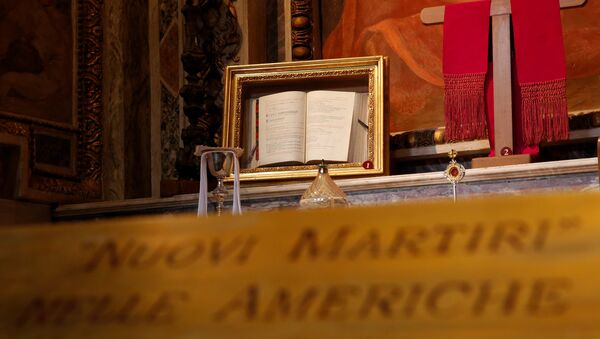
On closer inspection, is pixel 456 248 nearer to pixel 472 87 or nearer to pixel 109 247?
pixel 109 247

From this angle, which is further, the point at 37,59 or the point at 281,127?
the point at 37,59

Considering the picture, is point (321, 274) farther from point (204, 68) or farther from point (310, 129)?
point (204, 68)

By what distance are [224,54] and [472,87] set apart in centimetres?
160

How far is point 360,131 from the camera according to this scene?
15.0 feet

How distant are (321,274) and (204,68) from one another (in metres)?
4.37

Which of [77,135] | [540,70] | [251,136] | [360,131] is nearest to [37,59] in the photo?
[77,135]

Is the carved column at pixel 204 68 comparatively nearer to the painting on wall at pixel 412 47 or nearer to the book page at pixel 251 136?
the book page at pixel 251 136

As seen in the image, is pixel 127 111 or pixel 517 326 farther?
pixel 127 111

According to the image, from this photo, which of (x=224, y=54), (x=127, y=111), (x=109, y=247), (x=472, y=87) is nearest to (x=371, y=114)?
(x=472, y=87)

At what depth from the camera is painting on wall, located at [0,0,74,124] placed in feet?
16.5

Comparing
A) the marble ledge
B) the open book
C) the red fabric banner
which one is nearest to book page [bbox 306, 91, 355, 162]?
the open book

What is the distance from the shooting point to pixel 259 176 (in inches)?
178

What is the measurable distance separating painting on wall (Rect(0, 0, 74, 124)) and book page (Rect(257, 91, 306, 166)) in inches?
47.1

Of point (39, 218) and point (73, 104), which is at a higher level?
point (73, 104)
